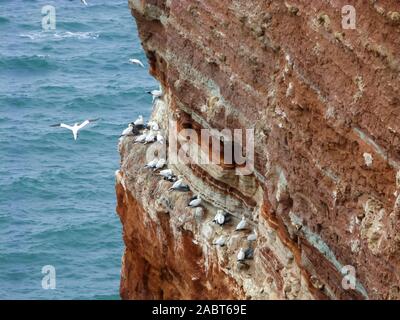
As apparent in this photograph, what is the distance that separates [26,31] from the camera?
80938 mm

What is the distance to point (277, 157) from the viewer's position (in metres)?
24.2

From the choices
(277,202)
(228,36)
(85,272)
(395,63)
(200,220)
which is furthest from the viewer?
(85,272)

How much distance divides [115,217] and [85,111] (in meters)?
13.3

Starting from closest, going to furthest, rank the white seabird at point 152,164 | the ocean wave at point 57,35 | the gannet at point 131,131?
the white seabird at point 152,164, the gannet at point 131,131, the ocean wave at point 57,35

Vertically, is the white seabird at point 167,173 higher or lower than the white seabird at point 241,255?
lower

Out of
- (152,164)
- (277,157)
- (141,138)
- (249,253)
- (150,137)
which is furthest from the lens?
(141,138)

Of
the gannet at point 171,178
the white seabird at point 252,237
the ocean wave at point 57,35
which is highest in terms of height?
the white seabird at point 252,237

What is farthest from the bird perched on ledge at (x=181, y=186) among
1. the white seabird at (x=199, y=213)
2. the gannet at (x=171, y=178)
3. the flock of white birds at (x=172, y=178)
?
the white seabird at (x=199, y=213)

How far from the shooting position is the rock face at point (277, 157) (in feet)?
67.7

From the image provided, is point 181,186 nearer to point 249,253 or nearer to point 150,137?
point 150,137

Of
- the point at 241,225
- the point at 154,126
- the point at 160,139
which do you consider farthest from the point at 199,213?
the point at 154,126

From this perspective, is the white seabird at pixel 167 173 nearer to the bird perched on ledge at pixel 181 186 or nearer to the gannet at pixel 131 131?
the bird perched on ledge at pixel 181 186
